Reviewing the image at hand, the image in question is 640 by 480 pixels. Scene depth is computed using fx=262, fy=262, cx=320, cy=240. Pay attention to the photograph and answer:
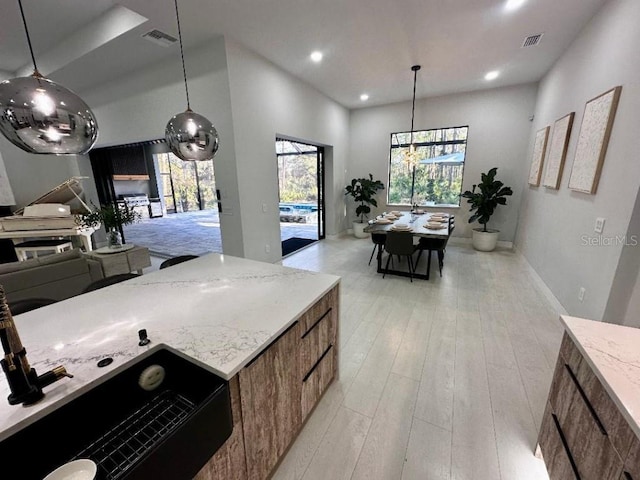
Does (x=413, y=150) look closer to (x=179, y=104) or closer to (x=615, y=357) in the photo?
(x=179, y=104)

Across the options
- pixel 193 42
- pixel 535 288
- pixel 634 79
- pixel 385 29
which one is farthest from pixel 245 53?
pixel 535 288

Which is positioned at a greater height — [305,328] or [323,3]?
[323,3]

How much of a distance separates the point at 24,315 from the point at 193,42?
3425mm

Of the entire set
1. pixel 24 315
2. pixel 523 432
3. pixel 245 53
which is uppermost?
pixel 245 53

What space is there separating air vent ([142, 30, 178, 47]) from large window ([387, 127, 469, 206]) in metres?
4.32

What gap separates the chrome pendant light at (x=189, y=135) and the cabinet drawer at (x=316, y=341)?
4.57ft

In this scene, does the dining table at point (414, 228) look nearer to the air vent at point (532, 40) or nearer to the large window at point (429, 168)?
the large window at point (429, 168)

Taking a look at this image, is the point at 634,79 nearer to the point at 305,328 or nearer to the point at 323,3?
the point at 323,3

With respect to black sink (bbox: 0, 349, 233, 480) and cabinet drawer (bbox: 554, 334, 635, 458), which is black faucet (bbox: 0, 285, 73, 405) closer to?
black sink (bbox: 0, 349, 233, 480)

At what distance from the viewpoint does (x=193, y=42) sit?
3.24m

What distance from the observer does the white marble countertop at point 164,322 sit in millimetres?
918

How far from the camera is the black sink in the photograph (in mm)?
750

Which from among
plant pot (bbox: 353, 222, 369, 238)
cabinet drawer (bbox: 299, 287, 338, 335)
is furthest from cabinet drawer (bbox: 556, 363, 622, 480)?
plant pot (bbox: 353, 222, 369, 238)

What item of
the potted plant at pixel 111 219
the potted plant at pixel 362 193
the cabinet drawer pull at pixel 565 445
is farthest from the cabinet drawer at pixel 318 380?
the potted plant at pixel 362 193
